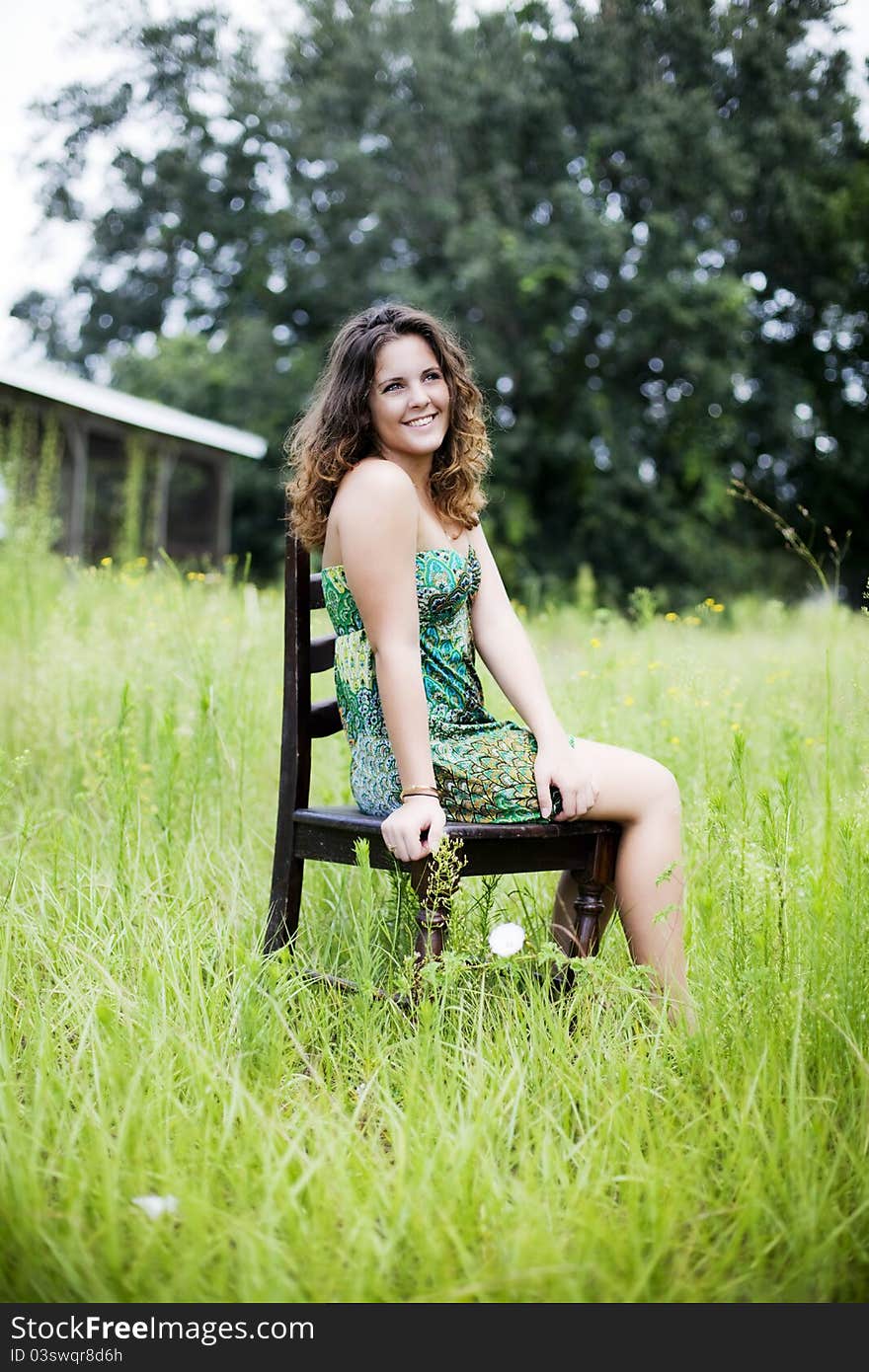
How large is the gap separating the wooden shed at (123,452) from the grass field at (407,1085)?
Answer: 10305mm

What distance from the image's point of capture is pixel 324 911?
2979mm

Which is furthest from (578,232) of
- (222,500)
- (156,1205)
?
(156,1205)

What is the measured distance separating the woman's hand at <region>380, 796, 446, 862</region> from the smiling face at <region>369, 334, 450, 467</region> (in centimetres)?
74

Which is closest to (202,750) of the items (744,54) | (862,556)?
(744,54)

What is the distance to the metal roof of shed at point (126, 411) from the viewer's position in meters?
14.2

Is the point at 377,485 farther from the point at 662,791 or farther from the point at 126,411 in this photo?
the point at 126,411

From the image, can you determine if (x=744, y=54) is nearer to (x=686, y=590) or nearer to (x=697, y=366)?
(x=697, y=366)

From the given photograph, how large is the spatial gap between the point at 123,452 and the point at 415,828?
1831cm

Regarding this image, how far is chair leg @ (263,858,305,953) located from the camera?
2.57 meters

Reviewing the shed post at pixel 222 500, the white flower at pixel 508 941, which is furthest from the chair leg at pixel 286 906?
the shed post at pixel 222 500

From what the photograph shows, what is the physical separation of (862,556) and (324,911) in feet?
68.2

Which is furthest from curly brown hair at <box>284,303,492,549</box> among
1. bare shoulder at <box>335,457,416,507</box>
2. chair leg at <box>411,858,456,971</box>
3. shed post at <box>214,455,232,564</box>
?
shed post at <box>214,455,232,564</box>

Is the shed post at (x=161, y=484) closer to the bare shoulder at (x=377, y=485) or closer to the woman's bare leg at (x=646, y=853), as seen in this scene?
the bare shoulder at (x=377, y=485)

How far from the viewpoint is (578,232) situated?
56.9ft
